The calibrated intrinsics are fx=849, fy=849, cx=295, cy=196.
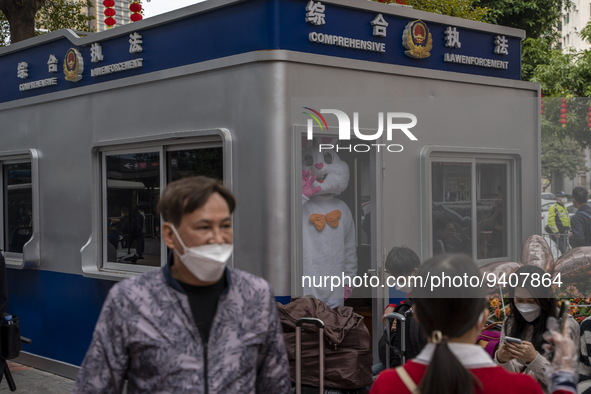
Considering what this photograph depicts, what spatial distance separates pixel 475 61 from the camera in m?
7.02

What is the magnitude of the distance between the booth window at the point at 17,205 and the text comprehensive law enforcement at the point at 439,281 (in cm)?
361

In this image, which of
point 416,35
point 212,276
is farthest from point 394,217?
point 212,276

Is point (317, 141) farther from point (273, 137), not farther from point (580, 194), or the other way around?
point (580, 194)

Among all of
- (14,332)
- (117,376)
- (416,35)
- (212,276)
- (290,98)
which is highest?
(416,35)

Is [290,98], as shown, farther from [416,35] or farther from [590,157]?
[590,157]

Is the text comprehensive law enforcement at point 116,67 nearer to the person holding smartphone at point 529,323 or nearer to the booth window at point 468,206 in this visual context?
the booth window at point 468,206

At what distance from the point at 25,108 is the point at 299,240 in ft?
12.9

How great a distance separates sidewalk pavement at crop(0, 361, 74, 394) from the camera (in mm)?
7345

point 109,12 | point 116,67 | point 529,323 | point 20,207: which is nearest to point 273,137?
point 116,67

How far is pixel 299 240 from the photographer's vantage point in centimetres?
576

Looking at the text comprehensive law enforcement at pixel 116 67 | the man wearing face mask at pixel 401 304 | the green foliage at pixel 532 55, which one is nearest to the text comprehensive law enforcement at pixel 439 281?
the man wearing face mask at pixel 401 304

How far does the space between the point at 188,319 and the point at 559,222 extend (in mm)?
3317

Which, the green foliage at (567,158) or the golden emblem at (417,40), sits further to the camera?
the golden emblem at (417,40)

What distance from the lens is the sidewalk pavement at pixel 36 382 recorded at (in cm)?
734
